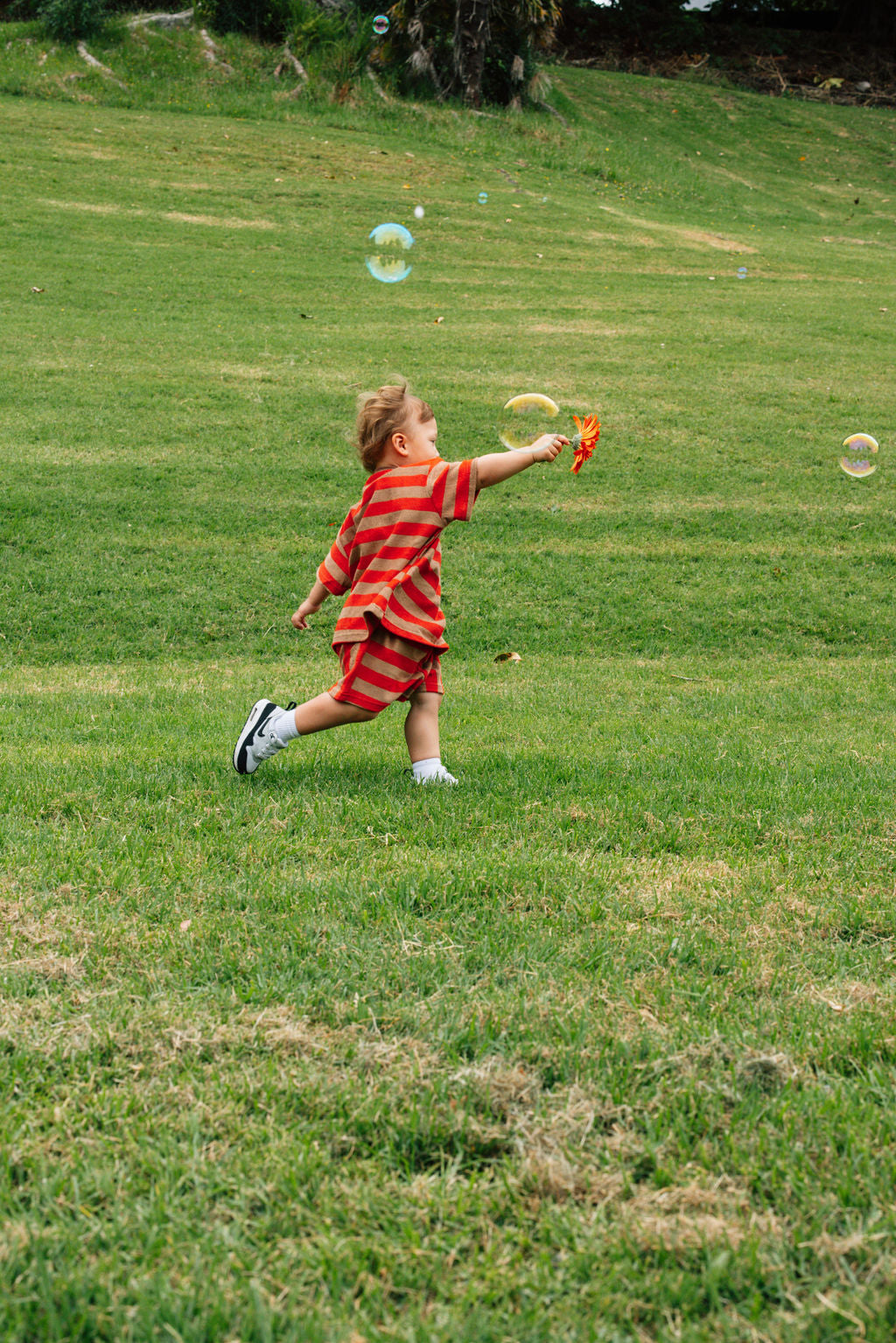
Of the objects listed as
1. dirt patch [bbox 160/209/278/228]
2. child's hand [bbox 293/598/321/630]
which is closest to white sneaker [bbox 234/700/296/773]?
child's hand [bbox 293/598/321/630]

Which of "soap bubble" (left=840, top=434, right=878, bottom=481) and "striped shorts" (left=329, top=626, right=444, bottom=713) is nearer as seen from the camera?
"striped shorts" (left=329, top=626, right=444, bottom=713)

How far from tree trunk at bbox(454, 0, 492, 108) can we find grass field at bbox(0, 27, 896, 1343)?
14795 mm

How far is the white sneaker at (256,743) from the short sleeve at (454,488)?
1.01 meters

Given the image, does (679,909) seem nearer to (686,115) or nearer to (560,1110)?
(560,1110)

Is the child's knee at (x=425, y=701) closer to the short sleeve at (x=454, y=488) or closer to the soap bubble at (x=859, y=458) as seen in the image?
the short sleeve at (x=454, y=488)

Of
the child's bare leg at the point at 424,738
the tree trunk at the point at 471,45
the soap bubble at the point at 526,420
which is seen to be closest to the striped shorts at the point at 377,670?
the child's bare leg at the point at 424,738

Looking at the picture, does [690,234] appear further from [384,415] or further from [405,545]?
[405,545]

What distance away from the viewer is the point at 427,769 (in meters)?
4.21

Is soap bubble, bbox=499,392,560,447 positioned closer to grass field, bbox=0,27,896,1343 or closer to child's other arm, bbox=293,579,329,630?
child's other arm, bbox=293,579,329,630

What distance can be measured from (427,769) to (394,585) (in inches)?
28.7

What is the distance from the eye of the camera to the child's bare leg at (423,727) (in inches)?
168

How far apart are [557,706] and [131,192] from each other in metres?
16.3

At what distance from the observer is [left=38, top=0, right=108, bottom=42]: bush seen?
76.4 feet

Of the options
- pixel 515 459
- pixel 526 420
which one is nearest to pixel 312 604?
pixel 515 459
